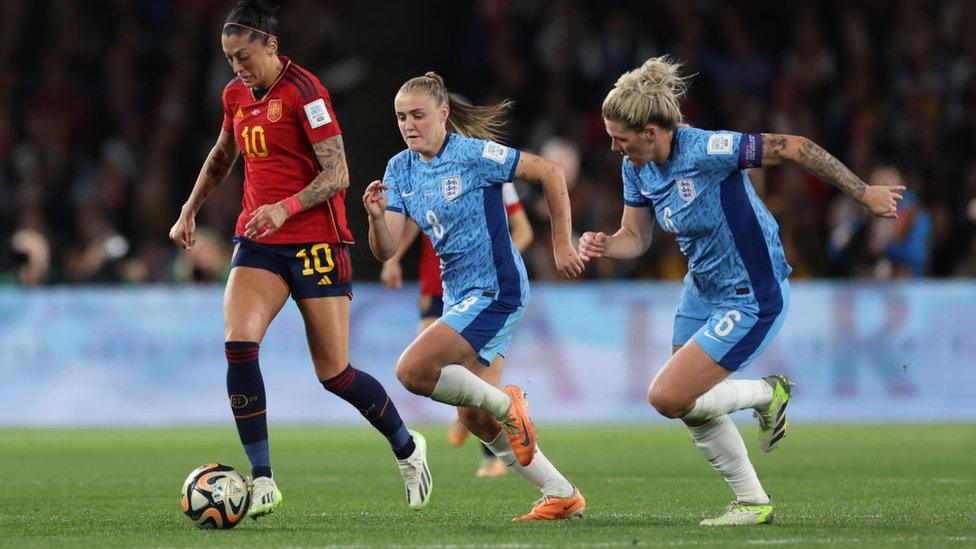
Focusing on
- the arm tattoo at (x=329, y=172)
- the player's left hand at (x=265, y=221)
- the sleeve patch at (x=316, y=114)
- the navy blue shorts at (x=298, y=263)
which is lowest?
the navy blue shorts at (x=298, y=263)

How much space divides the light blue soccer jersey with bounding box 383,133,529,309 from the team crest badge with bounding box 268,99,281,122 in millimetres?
723

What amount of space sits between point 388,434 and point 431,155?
4.33 feet

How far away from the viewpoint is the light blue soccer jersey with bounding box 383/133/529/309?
7.71 metres

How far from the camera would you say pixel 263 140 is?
780cm

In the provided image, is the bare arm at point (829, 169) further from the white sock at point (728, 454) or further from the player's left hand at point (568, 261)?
the white sock at point (728, 454)

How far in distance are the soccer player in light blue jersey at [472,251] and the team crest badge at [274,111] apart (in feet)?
1.79

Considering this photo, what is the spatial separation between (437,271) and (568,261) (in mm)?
3427

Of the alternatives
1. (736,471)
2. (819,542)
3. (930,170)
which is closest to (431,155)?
(736,471)

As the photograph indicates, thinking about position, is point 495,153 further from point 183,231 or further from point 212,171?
point 183,231

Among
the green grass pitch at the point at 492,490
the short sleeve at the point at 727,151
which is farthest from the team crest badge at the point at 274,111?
the short sleeve at the point at 727,151

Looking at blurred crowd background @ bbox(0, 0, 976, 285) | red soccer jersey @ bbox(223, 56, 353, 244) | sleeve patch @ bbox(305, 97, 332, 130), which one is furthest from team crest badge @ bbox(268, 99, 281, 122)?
blurred crowd background @ bbox(0, 0, 976, 285)

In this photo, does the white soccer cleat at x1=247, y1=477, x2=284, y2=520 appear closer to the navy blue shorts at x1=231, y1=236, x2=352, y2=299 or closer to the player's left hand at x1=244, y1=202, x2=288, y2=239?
the navy blue shorts at x1=231, y1=236, x2=352, y2=299

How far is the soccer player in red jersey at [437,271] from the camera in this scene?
10.0 m

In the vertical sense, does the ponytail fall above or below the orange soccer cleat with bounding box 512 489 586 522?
above
